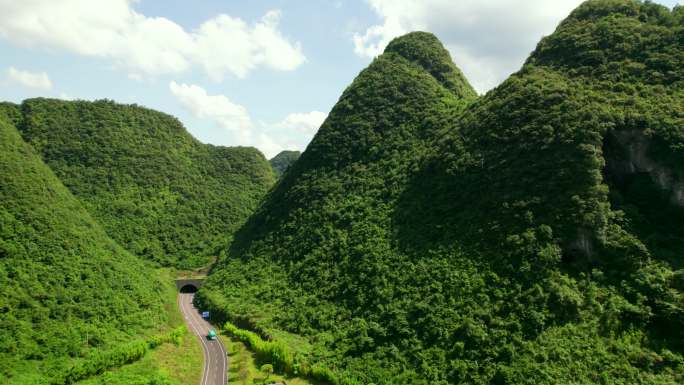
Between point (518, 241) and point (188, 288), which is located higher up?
point (518, 241)

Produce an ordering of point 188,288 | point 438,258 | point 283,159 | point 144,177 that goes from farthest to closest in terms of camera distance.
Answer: point 283,159 < point 144,177 < point 188,288 < point 438,258

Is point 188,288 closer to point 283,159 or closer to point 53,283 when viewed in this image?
point 53,283

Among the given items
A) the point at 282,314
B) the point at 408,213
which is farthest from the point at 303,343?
the point at 408,213

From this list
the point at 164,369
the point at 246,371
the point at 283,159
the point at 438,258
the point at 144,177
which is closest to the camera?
the point at 246,371

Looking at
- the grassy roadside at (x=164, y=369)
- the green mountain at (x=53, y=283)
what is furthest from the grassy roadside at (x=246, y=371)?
the green mountain at (x=53, y=283)

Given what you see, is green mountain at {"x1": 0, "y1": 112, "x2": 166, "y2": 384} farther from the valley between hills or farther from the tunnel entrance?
the tunnel entrance

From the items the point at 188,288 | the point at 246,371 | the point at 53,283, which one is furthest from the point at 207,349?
the point at 188,288

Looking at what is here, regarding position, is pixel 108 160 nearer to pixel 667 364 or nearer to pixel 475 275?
pixel 475 275
